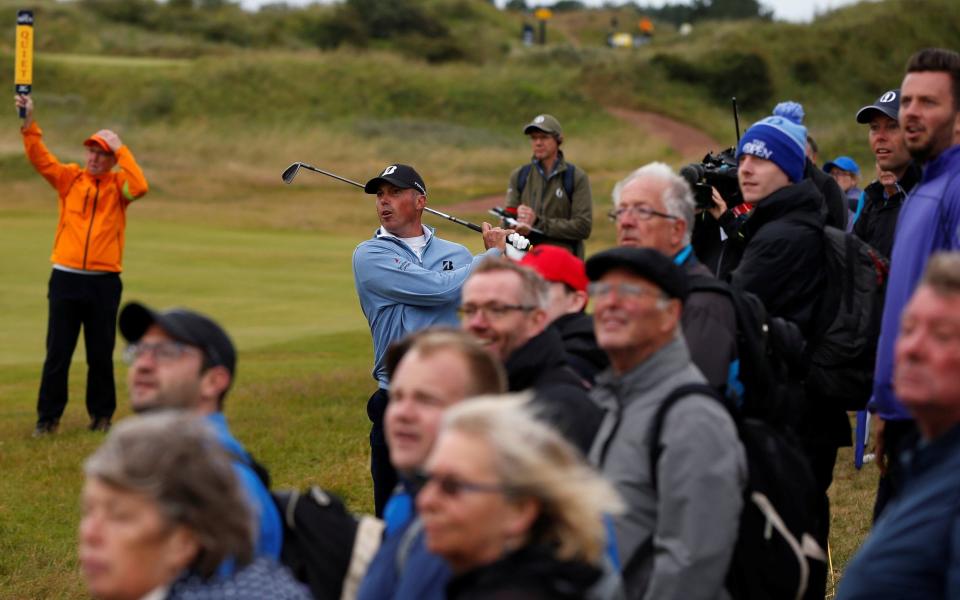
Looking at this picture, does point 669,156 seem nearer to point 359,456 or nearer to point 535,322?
point 359,456

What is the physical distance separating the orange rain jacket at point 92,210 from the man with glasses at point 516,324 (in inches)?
298

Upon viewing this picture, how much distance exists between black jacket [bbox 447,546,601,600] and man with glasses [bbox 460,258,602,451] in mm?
1415

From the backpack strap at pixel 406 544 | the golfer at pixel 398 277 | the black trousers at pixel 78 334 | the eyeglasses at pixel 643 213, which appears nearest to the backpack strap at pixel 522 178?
the black trousers at pixel 78 334

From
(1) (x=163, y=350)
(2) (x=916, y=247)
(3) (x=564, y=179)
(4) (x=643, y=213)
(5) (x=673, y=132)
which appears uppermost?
(5) (x=673, y=132)

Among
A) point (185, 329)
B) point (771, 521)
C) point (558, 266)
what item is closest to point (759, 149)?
point (558, 266)

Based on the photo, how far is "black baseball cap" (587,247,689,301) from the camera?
417 centimetres

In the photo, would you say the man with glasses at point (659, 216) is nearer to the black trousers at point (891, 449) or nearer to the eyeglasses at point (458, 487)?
the black trousers at point (891, 449)

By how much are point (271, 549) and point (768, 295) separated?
2.54m

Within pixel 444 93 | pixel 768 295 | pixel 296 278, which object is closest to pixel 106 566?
pixel 768 295

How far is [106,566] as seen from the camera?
3100 millimetres

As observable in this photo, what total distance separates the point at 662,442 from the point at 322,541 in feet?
3.36

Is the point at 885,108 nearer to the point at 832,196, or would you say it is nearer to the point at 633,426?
the point at 832,196

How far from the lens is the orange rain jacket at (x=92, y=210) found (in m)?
11.6

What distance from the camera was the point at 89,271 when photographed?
11.7m
